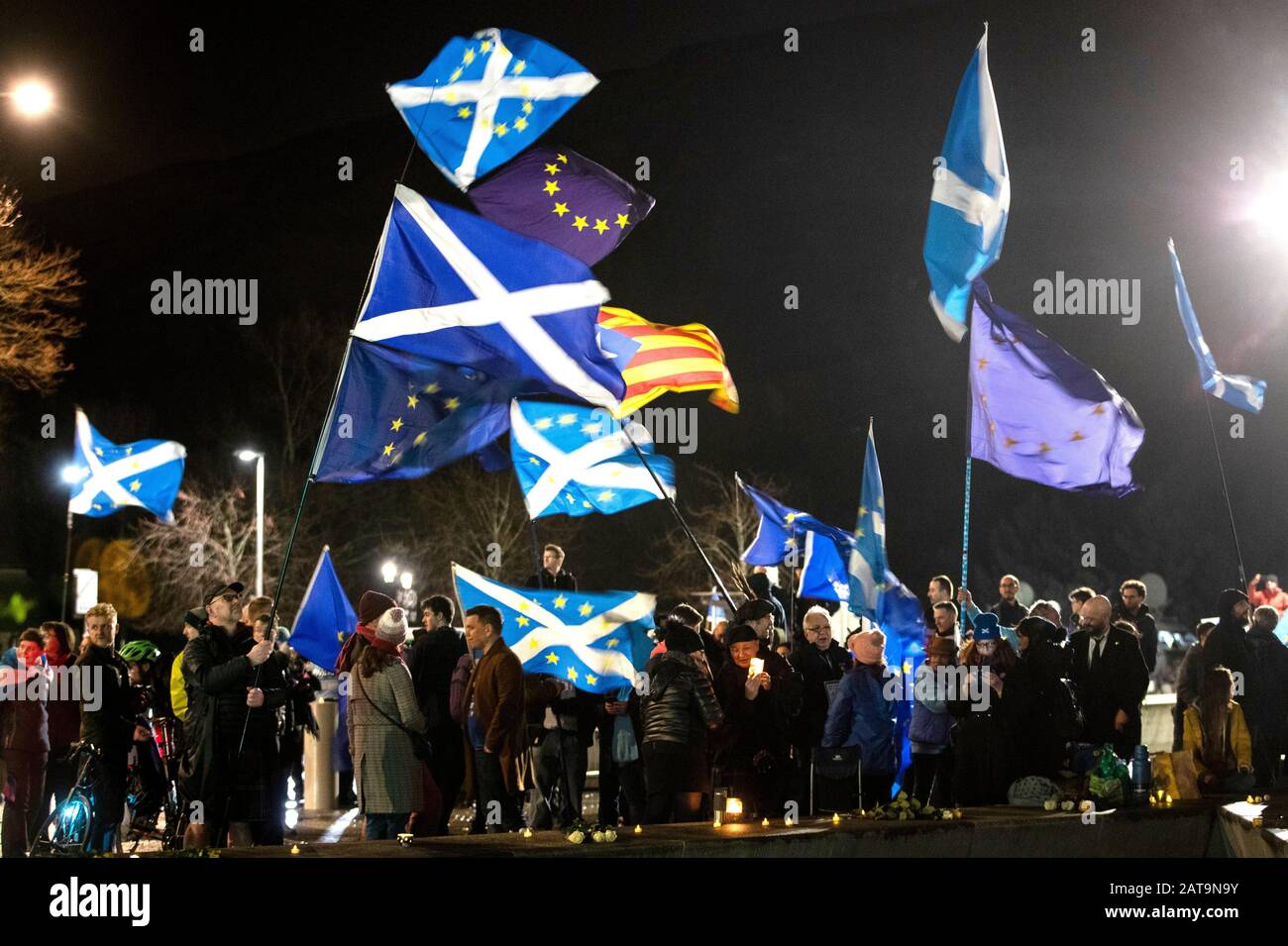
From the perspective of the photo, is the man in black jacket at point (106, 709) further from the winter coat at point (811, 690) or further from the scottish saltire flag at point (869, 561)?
the scottish saltire flag at point (869, 561)

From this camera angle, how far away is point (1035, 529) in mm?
64938

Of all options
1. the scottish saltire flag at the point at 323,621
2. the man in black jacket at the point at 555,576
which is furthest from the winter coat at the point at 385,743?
the scottish saltire flag at the point at 323,621

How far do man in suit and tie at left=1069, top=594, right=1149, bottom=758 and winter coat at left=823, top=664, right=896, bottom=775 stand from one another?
1.64 m

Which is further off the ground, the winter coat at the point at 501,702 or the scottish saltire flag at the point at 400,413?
the scottish saltire flag at the point at 400,413

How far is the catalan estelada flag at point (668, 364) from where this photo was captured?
15742mm

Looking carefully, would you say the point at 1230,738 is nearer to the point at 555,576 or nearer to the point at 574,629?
the point at 574,629

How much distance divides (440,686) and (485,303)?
332 centimetres

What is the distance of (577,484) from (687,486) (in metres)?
53.8

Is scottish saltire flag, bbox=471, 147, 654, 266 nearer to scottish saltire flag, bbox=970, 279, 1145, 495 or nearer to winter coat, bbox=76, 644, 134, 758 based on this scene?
scottish saltire flag, bbox=970, 279, 1145, 495

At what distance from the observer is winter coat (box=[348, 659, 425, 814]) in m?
10.1

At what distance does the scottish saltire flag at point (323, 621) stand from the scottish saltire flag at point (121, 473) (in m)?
3.96
